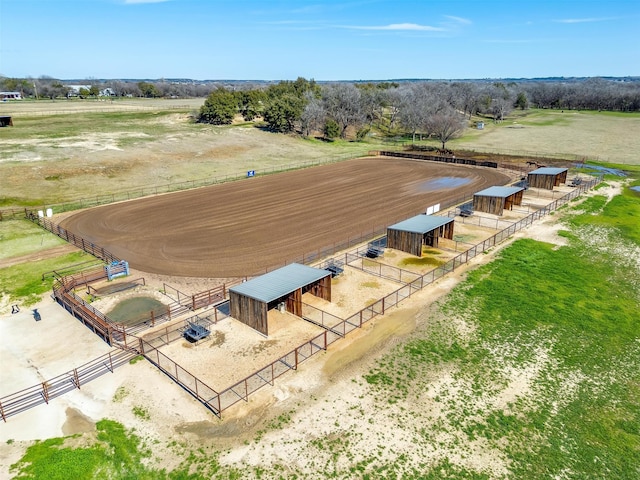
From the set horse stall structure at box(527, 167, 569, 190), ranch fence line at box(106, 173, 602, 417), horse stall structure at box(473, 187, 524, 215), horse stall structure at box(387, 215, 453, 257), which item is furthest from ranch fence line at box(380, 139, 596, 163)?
horse stall structure at box(387, 215, 453, 257)

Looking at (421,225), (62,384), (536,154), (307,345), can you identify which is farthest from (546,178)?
(62,384)

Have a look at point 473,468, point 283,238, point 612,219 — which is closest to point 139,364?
point 473,468

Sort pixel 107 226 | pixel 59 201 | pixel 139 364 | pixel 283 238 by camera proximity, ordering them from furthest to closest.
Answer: pixel 59 201 → pixel 107 226 → pixel 283 238 → pixel 139 364

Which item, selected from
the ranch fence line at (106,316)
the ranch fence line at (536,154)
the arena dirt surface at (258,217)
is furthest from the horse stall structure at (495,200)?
the ranch fence line at (536,154)

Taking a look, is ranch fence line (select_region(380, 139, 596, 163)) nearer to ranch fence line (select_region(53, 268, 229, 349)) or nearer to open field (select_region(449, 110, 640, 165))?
open field (select_region(449, 110, 640, 165))

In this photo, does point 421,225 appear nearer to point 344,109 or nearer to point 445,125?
point 445,125

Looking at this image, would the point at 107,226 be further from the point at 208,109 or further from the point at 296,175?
the point at 208,109

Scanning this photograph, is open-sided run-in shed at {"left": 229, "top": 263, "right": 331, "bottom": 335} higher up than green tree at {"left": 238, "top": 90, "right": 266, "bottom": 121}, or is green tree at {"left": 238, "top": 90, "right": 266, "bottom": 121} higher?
green tree at {"left": 238, "top": 90, "right": 266, "bottom": 121}
